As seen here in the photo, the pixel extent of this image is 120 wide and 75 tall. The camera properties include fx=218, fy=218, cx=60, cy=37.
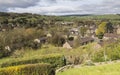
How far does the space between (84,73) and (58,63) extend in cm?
1245

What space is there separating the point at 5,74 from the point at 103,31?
3212 inches

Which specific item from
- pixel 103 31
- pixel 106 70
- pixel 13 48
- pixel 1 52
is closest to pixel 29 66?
pixel 106 70

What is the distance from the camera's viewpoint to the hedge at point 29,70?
61.1 ft

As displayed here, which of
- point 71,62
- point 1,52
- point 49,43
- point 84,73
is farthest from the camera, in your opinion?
point 49,43

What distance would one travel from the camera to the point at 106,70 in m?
20.5

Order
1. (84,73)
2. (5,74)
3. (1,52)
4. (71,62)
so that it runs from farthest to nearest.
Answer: (1,52)
(71,62)
(84,73)
(5,74)

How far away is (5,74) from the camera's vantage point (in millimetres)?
18422

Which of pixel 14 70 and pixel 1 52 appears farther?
pixel 1 52

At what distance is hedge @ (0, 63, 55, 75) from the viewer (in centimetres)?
1863

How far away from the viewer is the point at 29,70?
19844 mm

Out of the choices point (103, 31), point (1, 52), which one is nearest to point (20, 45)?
point (1, 52)

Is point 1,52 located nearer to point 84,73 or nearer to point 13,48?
point 13,48

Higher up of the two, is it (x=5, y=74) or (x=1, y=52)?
(x=5, y=74)

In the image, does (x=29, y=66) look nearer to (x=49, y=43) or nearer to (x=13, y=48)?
(x=13, y=48)
